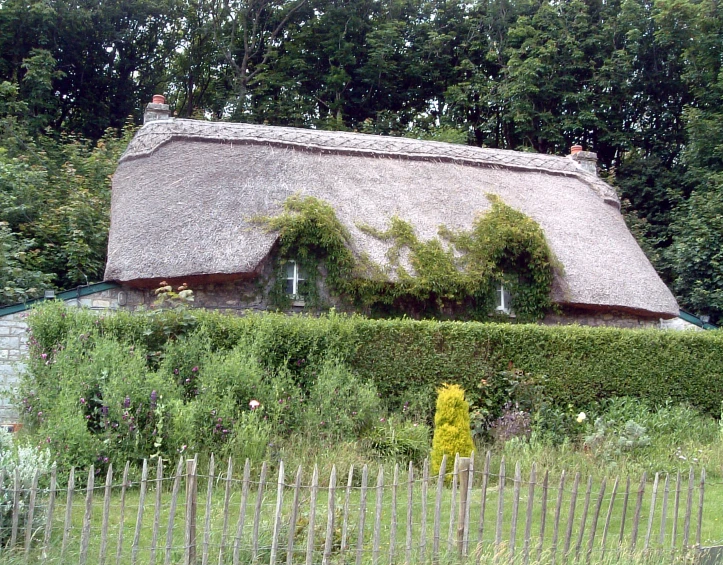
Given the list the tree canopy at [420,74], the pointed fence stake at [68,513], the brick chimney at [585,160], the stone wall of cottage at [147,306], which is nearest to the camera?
the pointed fence stake at [68,513]

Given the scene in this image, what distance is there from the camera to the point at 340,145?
1498cm

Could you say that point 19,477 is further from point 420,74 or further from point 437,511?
point 420,74

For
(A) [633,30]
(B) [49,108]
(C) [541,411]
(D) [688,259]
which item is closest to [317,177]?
(C) [541,411]

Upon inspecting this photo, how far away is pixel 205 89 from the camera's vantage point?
25.6 m

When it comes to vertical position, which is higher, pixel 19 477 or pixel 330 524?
pixel 19 477

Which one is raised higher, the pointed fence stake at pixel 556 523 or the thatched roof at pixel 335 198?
the thatched roof at pixel 335 198

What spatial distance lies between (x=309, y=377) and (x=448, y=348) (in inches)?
81.3

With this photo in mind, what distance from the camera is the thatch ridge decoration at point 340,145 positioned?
47.3ft

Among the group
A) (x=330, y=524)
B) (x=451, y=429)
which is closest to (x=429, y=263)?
(x=451, y=429)

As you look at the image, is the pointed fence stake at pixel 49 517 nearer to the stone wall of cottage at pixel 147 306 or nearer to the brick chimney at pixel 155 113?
the stone wall of cottage at pixel 147 306

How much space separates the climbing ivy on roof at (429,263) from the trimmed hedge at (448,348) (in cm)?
136

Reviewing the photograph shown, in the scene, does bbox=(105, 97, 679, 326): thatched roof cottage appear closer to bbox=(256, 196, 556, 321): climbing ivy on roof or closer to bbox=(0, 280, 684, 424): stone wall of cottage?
bbox=(0, 280, 684, 424): stone wall of cottage

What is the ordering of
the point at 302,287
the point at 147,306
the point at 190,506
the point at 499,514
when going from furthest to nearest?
the point at 302,287, the point at 147,306, the point at 499,514, the point at 190,506

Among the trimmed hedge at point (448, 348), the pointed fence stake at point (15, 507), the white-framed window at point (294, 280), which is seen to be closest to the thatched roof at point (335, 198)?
the white-framed window at point (294, 280)
